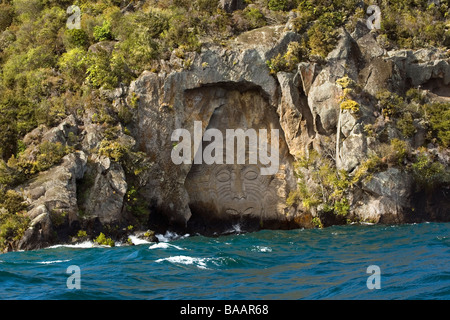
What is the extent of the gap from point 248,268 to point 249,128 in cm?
1663

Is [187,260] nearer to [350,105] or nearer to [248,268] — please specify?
[248,268]

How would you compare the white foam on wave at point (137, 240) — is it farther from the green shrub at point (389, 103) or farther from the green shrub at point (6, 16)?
the green shrub at point (6, 16)

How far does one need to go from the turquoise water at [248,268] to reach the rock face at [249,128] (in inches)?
181

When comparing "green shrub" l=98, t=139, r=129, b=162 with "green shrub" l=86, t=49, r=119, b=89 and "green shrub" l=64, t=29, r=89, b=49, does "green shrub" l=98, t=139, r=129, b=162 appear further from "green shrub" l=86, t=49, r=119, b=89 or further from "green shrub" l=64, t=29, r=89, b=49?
"green shrub" l=64, t=29, r=89, b=49

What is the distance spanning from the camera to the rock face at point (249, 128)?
32.6 m

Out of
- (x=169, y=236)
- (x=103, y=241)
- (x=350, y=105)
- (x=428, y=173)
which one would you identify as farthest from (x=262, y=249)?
(x=428, y=173)

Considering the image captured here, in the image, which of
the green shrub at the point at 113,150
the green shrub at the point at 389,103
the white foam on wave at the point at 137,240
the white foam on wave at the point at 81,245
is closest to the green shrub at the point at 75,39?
the green shrub at the point at 113,150

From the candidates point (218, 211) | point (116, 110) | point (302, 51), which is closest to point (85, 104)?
point (116, 110)

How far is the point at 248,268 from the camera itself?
20828 mm

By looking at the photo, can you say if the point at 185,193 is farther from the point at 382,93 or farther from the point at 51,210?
the point at 382,93

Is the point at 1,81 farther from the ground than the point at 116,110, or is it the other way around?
the point at 1,81

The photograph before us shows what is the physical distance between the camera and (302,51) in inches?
1428

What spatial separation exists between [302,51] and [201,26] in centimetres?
624

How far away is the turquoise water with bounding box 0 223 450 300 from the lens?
1692 cm
